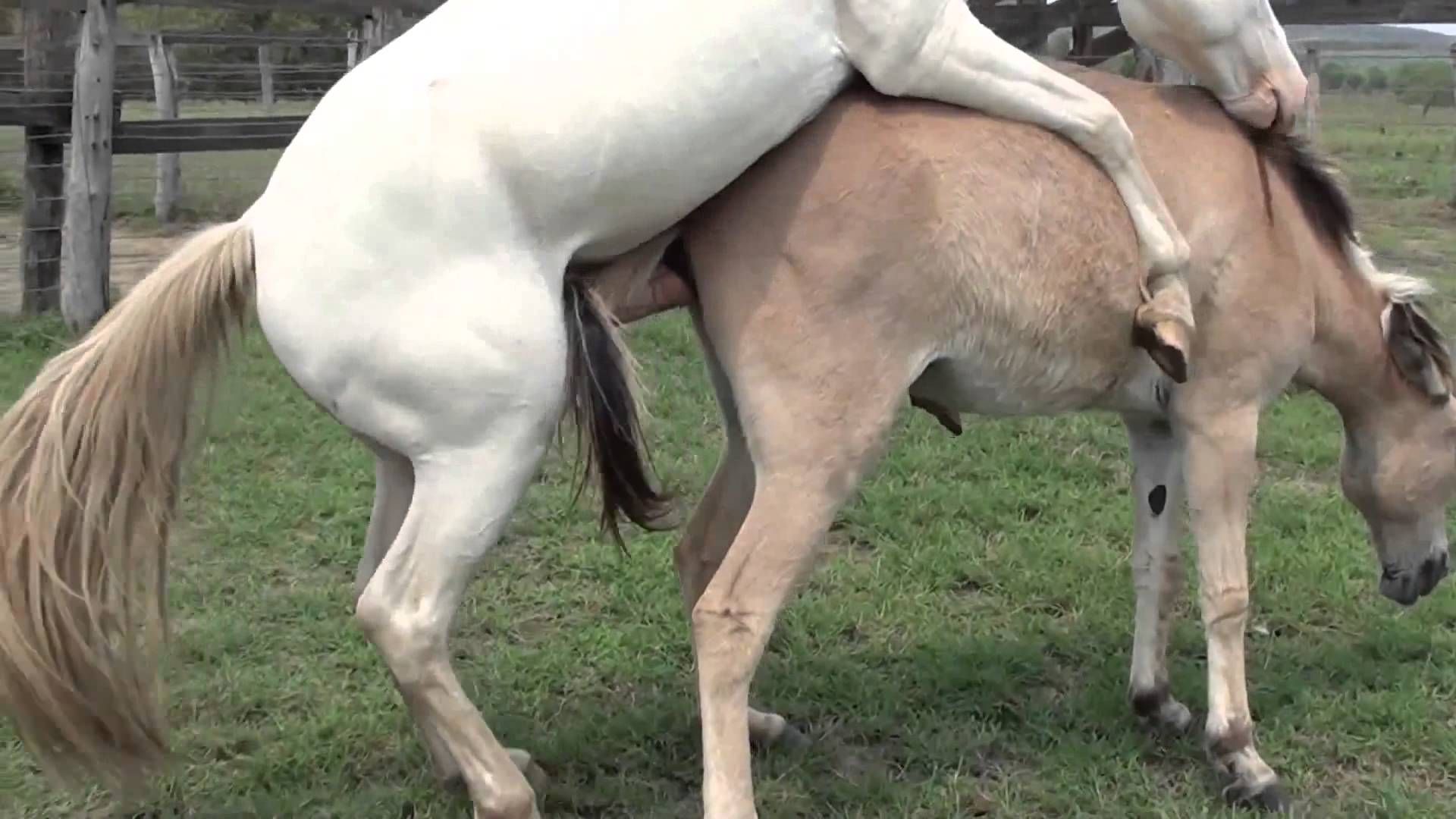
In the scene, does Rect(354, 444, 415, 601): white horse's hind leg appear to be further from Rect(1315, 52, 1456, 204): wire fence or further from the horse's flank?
Rect(1315, 52, 1456, 204): wire fence

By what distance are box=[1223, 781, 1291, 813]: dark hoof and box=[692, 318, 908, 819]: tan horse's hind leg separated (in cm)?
123

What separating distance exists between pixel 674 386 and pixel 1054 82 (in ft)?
12.9

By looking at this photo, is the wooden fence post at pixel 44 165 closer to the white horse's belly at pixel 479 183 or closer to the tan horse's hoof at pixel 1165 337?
the white horse's belly at pixel 479 183

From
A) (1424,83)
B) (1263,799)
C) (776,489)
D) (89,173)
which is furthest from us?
(1424,83)

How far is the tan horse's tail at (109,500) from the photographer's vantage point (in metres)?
2.68

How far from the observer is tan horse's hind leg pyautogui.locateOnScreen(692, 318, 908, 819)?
287 centimetres

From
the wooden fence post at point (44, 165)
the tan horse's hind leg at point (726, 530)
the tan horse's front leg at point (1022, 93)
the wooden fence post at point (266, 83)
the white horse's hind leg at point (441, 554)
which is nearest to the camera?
the white horse's hind leg at point (441, 554)

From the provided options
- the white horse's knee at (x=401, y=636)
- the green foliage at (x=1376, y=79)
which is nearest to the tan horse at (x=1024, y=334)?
the white horse's knee at (x=401, y=636)

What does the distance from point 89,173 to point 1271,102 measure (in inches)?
254

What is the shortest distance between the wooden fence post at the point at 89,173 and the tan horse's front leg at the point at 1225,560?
626 cm

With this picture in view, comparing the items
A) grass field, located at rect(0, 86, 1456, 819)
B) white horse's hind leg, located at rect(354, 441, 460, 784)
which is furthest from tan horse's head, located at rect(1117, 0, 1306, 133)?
white horse's hind leg, located at rect(354, 441, 460, 784)

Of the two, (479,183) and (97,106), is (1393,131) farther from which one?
(479,183)

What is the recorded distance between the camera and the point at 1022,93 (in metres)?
2.99

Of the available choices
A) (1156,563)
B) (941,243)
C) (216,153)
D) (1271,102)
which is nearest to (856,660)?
(1156,563)
